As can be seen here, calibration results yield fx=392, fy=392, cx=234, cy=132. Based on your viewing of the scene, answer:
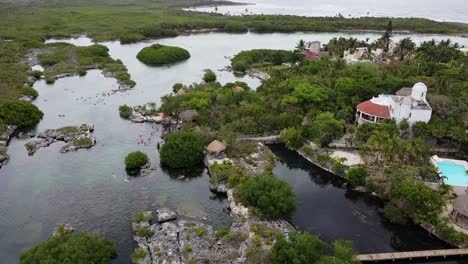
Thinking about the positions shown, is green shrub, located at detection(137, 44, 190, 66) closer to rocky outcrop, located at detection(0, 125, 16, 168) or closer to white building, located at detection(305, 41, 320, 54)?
white building, located at detection(305, 41, 320, 54)

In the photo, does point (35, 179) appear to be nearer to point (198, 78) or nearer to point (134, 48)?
point (198, 78)

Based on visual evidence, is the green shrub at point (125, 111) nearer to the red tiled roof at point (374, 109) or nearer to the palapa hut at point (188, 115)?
the palapa hut at point (188, 115)

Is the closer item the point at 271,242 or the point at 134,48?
the point at 271,242

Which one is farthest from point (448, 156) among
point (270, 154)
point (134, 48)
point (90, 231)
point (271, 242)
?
point (134, 48)

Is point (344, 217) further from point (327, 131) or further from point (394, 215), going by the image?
point (327, 131)

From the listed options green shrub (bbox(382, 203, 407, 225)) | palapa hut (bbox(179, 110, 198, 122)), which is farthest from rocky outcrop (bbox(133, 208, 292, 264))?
palapa hut (bbox(179, 110, 198, 122))
